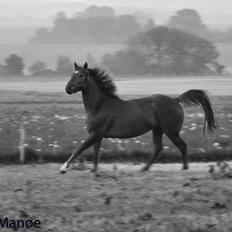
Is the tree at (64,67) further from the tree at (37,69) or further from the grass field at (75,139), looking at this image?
the grass field at (75,139)

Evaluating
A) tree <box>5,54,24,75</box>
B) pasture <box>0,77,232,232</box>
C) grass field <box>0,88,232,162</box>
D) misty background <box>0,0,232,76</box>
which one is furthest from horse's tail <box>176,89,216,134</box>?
tree <box>5,54,24,75</box>

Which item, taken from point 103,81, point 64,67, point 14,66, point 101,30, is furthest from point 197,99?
point 101,30

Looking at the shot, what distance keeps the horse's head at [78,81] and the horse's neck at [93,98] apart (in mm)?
139

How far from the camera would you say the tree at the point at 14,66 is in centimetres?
4881

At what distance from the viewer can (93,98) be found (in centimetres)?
1327

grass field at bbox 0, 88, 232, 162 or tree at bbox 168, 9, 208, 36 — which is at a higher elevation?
tree at bbox 168, 9, 208, 36

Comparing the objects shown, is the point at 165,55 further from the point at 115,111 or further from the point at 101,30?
the point at 115,111

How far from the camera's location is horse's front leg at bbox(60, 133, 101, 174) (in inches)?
497

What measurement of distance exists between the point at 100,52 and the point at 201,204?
5125cm

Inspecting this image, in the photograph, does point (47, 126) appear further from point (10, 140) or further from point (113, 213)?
point (113, 213)

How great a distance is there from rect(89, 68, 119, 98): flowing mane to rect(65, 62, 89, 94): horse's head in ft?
0.82

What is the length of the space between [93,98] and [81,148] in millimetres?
1022

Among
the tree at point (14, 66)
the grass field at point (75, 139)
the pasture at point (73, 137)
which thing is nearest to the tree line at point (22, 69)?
the tree at point (14, 66)

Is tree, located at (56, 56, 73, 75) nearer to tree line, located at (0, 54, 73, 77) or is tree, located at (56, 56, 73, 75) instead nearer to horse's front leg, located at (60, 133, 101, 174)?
tree line, located at (0, 54, 73, 77)
